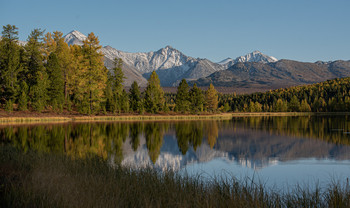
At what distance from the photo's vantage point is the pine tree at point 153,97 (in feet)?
246

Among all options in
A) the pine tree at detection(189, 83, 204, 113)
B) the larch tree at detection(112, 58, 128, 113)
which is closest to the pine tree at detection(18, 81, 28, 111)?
the larch tree at detection(112, 58, 128, 113)

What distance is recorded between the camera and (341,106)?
441ft

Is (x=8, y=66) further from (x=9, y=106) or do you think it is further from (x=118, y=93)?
(x=118, y=93)

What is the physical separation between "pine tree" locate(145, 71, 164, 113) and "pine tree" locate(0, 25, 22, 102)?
2981cm

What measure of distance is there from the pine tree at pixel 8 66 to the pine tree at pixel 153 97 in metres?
29.8

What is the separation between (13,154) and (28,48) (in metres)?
53.2

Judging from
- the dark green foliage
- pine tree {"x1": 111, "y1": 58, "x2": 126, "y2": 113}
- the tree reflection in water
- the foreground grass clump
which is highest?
pine tree {"x1": 111, "y1": 58, "x2": 126, "y2": 113}

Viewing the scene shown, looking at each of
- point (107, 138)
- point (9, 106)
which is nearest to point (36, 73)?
point (9, 106)

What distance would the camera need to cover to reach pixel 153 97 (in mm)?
76562

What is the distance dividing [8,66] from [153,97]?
33537 millimetres

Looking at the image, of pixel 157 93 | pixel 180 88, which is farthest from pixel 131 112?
pixel 180 88

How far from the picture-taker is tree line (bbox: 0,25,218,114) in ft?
182

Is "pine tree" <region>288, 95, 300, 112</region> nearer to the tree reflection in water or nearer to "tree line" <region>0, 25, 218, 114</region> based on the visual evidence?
"tree line" <region>0, 25, 218, 114</region>

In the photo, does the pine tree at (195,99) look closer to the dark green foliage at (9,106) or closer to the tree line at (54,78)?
the tree line at (54,78)
